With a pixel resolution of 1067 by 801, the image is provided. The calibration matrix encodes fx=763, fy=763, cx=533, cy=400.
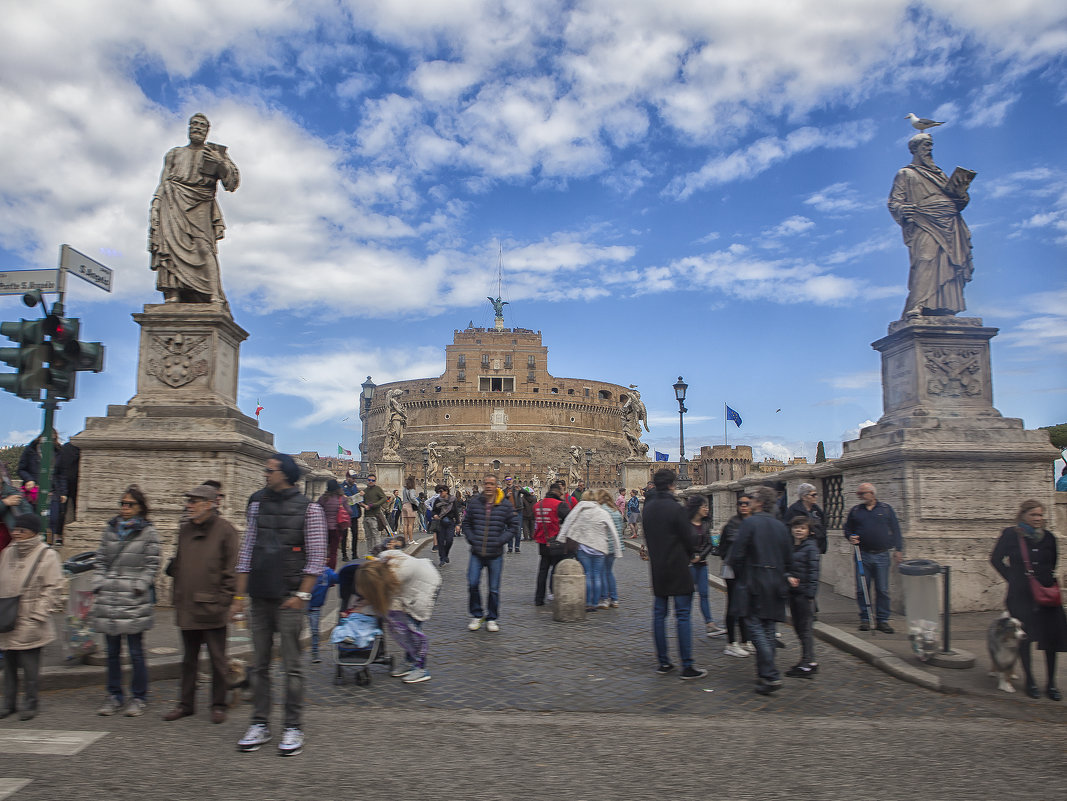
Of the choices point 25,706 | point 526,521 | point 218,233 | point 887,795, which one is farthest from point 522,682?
point 526,521

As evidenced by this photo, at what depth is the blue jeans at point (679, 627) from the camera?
5.74 meters

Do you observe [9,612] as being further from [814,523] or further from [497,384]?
[497,384]

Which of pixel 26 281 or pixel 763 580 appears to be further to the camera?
pixel 26 281

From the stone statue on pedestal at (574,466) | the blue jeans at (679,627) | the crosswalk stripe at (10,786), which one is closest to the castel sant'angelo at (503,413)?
the stone statue on pedestal at (574,466)

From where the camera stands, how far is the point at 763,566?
539cm

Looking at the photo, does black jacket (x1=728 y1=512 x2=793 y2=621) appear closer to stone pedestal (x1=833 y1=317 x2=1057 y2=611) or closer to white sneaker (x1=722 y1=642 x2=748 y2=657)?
white sneaker (x1=722 y1=642 x2=748 y2=657)

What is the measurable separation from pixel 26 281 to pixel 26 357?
79cm

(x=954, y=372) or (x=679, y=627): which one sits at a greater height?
(x=954, y=372)

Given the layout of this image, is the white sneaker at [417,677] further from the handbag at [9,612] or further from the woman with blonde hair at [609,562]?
the woman with blonde hair at [609,562]

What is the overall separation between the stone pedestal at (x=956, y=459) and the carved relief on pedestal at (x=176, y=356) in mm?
7136

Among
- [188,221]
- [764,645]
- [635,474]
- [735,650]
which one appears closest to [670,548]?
[764,645]

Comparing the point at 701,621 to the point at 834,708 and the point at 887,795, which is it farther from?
the point at 887,795

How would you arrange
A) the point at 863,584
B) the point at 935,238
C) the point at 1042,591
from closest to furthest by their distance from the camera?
the point at 1042,591 → the point at 863,584 → the point at 935,238

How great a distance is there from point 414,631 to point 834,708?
2.91 metres
